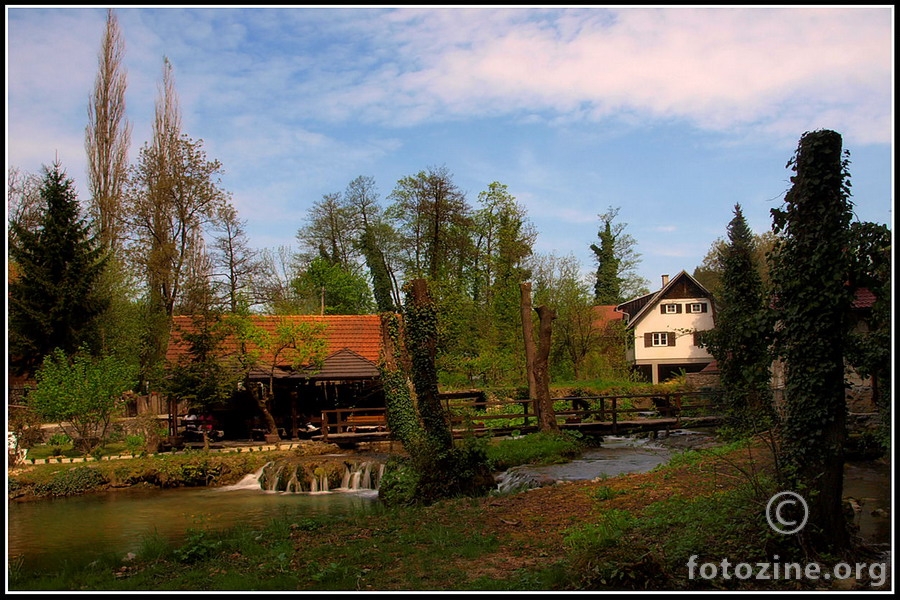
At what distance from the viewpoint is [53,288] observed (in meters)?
27.7

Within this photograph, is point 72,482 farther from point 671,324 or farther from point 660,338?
point 671,324

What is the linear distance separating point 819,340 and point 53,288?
28.0 m

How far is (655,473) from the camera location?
12.6m

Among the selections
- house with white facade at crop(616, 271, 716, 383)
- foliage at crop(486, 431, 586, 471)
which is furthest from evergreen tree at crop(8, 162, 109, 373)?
house with white facade at crop(616, 271, 716, 383)

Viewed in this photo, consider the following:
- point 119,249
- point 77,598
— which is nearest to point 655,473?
point 77,598

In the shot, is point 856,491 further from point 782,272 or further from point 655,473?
point 782,272

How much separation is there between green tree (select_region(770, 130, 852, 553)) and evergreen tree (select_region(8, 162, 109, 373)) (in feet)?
88.5

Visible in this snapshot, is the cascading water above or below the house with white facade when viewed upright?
below

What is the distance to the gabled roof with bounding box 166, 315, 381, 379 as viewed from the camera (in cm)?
2481

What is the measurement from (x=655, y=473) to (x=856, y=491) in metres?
3.15

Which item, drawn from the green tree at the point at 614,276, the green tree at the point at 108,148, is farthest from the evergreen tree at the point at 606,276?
the green tree at the point at 108,148

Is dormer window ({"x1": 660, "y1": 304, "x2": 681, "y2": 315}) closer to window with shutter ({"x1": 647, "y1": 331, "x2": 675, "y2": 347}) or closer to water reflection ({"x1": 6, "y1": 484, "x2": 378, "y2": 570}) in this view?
window with shutter ({"x1": 647, "y1": 331, "x2": 675, "y2": 347})
